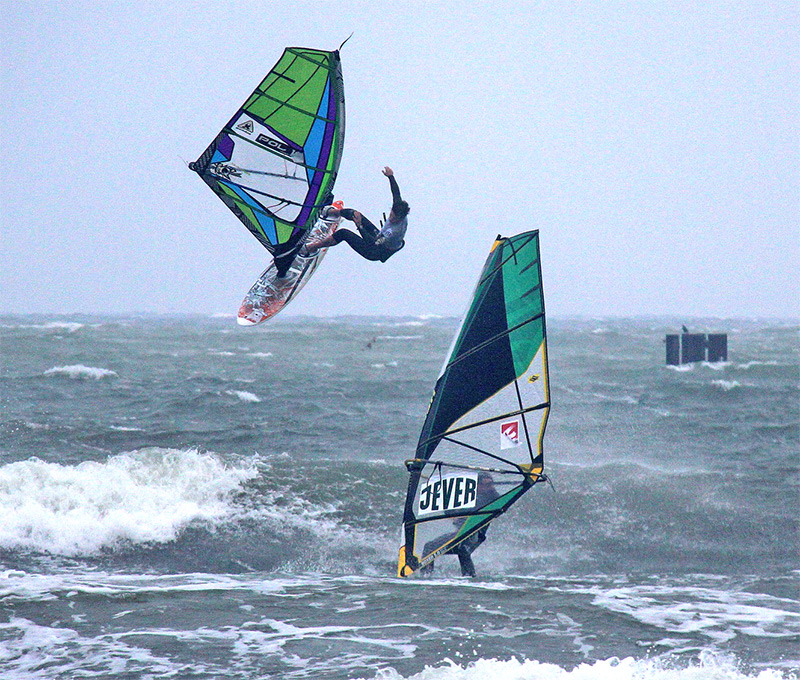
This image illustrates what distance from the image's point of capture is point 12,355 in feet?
86.2

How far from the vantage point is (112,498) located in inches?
416

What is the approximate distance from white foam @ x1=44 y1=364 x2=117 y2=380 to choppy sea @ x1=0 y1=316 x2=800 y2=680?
846mm

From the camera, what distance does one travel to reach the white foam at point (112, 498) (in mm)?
9641

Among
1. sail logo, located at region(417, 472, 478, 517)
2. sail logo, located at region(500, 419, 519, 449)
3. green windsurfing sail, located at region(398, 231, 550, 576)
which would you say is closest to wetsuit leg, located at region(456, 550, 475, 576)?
green windsurfing sail, located at region(398, 231, 550, 576)

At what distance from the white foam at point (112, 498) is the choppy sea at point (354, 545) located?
0.11 ft

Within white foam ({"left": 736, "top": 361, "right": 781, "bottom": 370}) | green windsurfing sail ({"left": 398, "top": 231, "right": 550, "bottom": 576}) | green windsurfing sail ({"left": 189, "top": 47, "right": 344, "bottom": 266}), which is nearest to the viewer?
green windsurfing sail ({"left": 189, "top": 47, "right": 344, "bottom": 266})

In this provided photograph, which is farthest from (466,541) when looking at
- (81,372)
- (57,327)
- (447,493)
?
(57,327)

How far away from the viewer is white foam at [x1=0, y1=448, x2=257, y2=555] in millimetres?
9641

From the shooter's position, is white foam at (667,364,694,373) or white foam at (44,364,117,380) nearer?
white foam at (44,364,117,380)

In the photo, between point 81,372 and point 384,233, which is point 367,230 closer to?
point 384,233

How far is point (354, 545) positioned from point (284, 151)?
5.41 metres

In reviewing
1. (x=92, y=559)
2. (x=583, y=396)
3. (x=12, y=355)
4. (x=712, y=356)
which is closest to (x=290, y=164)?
(x=92, y=559)

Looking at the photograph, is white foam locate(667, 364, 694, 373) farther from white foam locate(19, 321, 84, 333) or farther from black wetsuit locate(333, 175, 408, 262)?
white foam locate(19, 321, 84, 333)

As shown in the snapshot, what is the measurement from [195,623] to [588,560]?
4645 mm
